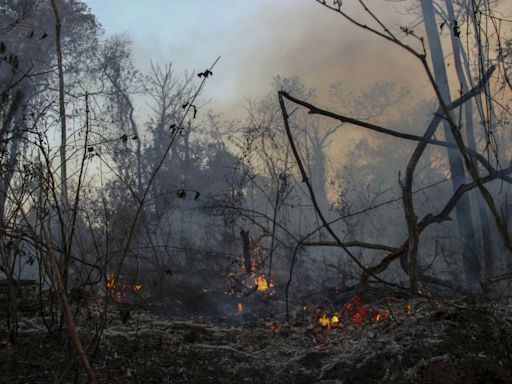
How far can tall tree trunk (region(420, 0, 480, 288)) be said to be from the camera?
31.0 feet

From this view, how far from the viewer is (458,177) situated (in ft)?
35.6

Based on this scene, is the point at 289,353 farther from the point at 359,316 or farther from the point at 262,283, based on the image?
the point at 262,283

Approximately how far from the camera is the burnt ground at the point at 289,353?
9.05 ft

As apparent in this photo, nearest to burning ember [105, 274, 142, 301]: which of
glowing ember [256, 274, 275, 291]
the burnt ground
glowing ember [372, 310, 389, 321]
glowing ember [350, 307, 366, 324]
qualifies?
the burnt ground

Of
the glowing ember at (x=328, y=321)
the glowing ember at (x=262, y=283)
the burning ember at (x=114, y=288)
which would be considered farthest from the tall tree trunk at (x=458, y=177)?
the burning ember at (x=114, y=288)

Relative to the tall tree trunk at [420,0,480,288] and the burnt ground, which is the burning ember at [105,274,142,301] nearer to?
the burnt ground

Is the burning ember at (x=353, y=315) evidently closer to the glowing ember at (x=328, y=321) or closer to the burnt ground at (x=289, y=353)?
the glowing ember at (x=328, y=321)

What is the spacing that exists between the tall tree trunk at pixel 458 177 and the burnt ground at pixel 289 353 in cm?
441

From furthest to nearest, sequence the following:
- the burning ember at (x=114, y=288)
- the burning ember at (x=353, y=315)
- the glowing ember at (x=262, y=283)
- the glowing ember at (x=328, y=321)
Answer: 1. the glowing ember at (x=262, y=283)
2. the glowing ember at (x=328, y=321)
3. the burning ember at (x=353, y=315)
4. the burning ember at (x=114, y=288)

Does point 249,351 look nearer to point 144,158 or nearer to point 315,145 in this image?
point 144,158

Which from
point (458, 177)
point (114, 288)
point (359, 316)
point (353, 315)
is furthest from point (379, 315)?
point (458, 177)

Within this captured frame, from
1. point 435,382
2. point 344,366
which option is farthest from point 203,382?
point 435,382

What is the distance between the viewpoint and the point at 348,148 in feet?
147

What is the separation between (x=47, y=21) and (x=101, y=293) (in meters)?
17.8
